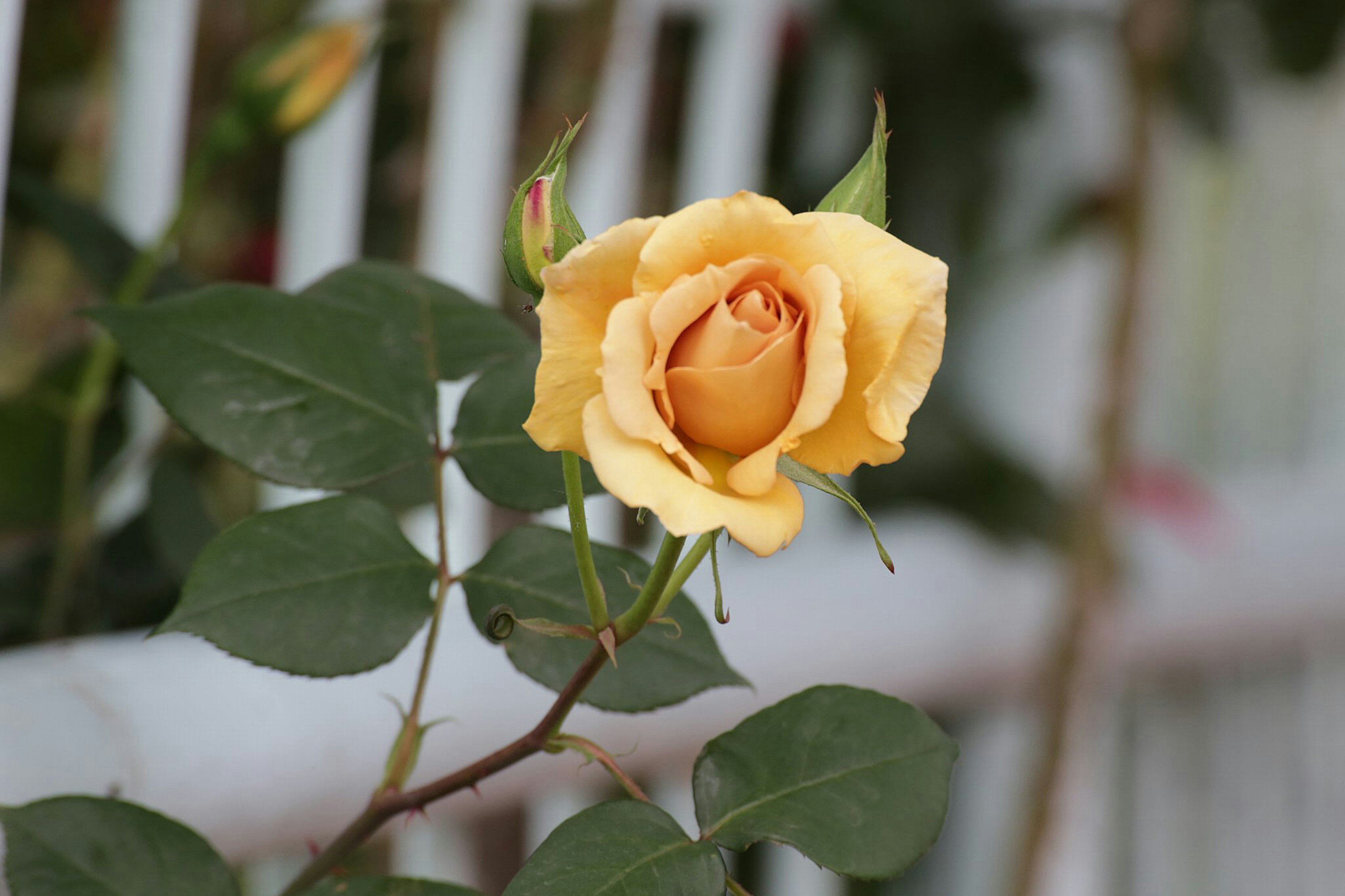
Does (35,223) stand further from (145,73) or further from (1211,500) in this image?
(1211,500)

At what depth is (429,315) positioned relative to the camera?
0.27 meters

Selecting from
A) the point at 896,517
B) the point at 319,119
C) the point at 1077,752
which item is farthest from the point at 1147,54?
the point at 319,119

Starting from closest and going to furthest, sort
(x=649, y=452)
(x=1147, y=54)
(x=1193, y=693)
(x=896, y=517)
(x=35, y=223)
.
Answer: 1. (x=649, y=452)
2. (x=35, y=223)
3. (x=1147, y=54)
4. (x=896, y=517)
5. (x=1193, y=693)

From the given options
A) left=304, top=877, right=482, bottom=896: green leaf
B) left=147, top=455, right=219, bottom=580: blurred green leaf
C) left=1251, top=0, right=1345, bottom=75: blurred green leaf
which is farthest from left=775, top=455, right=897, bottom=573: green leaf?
left=1251, top=0, right=1345, bottom=75: blurred green leaf

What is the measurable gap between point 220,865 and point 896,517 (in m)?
0.71

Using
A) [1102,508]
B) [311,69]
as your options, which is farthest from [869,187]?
[1102,508]

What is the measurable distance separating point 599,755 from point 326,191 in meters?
0.41

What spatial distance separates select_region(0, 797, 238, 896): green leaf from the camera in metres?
0.22

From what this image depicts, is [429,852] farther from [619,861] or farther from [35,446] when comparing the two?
[619,861]

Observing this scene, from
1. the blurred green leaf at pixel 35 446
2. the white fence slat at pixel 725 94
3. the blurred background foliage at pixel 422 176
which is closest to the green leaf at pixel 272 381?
the blurred background foliage at pixel 422 176

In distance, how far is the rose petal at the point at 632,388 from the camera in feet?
0.49

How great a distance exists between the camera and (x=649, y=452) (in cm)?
15

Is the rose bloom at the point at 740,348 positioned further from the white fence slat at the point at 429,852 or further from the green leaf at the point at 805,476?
the white fence slat at the point at 429,852

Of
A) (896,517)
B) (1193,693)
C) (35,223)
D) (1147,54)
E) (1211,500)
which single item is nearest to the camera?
(35,223)
